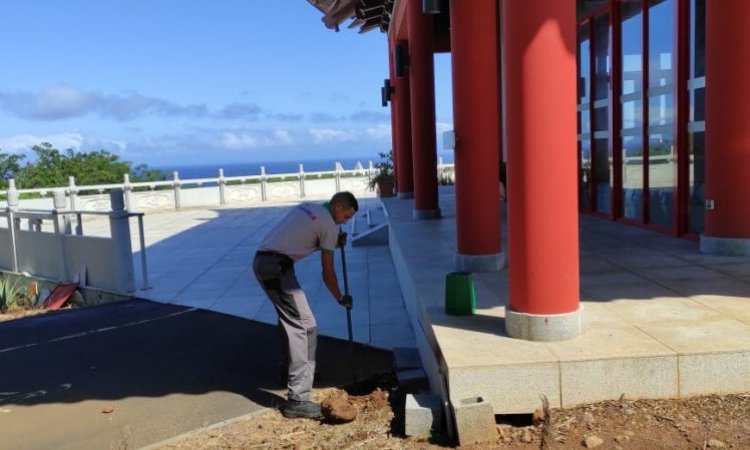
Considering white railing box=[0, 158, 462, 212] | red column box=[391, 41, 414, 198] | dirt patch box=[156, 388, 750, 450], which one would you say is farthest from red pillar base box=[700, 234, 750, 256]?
white railing box=[0, 158, 462, 212]

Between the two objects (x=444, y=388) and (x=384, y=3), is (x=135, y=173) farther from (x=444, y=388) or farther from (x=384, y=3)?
(x=444, y=388)

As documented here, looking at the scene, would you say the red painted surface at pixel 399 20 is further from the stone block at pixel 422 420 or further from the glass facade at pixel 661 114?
the stone block at pixel 422 420

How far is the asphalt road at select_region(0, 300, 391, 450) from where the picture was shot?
4703 millimetres

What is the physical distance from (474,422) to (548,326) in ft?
2.95

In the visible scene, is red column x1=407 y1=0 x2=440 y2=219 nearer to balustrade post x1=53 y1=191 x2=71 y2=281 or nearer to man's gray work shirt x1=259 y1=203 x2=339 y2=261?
balustrade post x1=53 y1=191 x2=71 y2=281

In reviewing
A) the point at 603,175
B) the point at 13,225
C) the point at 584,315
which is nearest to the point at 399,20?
the point at 603,175

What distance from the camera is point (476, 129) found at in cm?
636

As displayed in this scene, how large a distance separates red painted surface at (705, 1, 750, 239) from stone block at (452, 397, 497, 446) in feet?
14.1

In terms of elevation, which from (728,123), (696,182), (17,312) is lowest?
(17,312)

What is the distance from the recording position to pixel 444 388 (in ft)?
13.3

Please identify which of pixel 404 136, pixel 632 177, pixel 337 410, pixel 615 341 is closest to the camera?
pixel 615 341

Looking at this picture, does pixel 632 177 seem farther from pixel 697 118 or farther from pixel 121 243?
pixel 121 243

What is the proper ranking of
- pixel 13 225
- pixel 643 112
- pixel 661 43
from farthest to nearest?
pixel 13 225 < pixel 643 112 < pixel 661 43

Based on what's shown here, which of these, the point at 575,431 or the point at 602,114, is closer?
the point at 575,431
